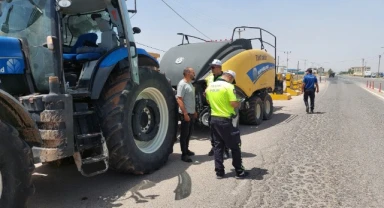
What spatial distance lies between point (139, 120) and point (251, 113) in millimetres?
5174

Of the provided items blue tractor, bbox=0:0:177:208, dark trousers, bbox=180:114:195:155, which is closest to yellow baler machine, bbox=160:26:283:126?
dark trousers, bbox=180:114:195:155

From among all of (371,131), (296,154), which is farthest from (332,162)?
(371,131)

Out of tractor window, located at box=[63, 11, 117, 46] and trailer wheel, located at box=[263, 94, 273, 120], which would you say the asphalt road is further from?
trailer wheel, located at box=[263, 94, 273, 120]

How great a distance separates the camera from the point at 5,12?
4371mm

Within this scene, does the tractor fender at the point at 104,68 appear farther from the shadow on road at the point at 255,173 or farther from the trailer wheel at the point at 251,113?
the trailer wheel at the point at 251,113

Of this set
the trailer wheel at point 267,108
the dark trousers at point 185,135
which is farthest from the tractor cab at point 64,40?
the trailer wheel at point 267,108

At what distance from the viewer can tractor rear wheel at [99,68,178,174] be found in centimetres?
454

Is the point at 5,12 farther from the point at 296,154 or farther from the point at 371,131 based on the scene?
the point at 371,131

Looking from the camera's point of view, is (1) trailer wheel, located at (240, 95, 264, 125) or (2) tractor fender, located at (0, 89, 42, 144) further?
(1) trailer wheel, located at (240, 95, 264, 125)

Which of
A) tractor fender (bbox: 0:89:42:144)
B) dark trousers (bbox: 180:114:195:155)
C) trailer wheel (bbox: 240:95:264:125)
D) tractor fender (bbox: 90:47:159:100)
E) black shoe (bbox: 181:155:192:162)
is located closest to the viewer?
tractor fender (bbox: 0:89:42:144)

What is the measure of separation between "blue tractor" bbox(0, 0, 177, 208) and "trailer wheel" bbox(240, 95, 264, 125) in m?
4.25

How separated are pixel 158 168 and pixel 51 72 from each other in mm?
2234

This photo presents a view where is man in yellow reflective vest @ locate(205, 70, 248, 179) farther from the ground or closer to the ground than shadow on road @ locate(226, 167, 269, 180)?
farther from the ground

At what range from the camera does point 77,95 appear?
4.30 m
